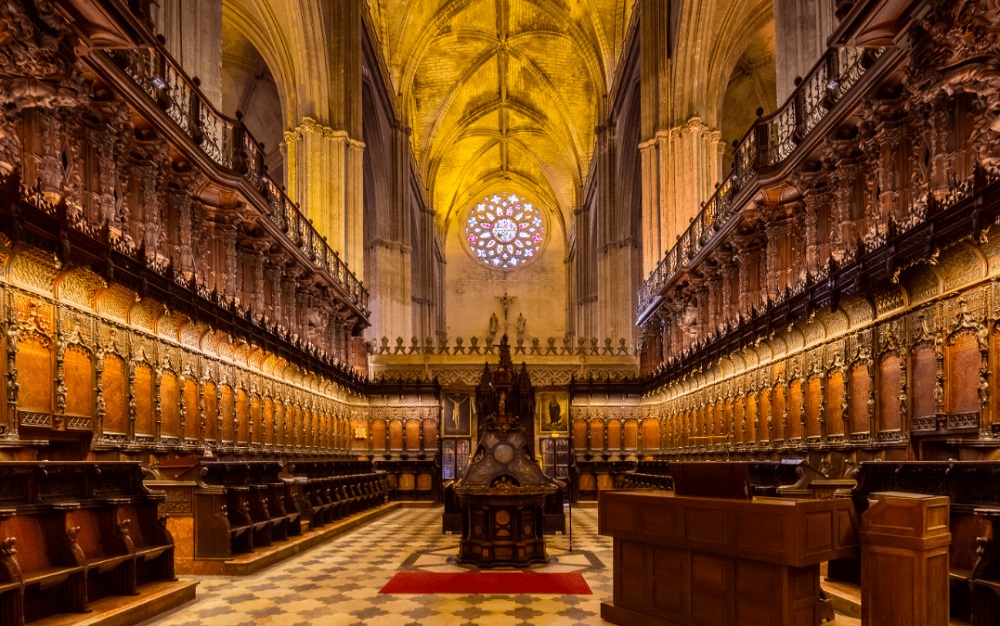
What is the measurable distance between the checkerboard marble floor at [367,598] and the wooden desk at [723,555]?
0.81 meters

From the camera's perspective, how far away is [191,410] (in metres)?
12.2

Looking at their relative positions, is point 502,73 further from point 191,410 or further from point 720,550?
point 720,550

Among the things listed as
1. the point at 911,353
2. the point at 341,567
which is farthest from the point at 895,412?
the point at 341,567

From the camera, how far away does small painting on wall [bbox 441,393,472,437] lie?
24750 millimetres

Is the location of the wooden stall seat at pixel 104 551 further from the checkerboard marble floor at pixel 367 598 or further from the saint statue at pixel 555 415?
the saint statue at pixel 555 415

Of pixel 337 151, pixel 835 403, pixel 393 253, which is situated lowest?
pixel 835 403

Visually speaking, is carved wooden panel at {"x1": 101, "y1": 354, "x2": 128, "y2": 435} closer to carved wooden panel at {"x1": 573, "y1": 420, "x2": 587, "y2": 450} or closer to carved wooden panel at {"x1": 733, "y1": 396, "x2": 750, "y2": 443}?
carved wooden panel at {"x1": 733, "y1": 396, "x2": 750, "y2": 443}

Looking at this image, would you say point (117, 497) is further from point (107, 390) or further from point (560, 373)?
point (560, 373)

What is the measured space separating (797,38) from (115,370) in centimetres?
1219

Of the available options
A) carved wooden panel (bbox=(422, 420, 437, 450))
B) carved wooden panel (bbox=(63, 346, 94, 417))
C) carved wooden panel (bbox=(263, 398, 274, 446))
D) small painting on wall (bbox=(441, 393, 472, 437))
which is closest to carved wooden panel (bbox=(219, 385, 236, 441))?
carved wooden panel (bbox=(263, 398, 274, 446))

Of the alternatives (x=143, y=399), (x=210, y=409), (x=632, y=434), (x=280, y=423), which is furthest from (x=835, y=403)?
(x=632, y=434)

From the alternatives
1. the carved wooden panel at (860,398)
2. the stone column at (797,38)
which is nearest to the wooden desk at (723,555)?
the carved wooden panel at (860,398)

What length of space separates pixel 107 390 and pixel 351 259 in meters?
16.1

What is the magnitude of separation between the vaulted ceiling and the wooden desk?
30.7 m
